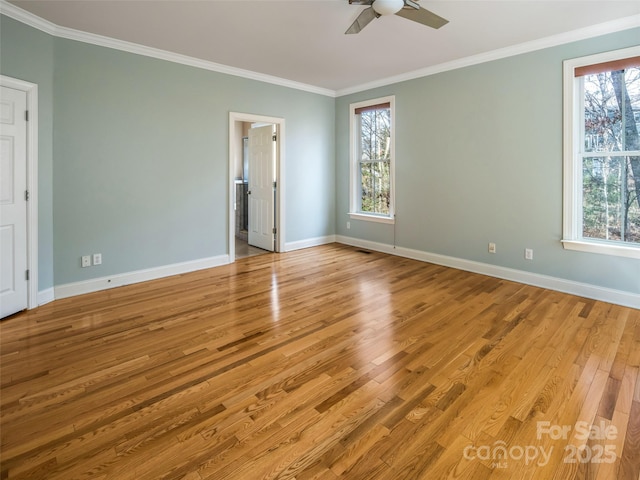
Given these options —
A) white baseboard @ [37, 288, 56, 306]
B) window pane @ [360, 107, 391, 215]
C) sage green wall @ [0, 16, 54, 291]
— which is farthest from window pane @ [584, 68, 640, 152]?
white baseboard @ [37, 288, 56, 306]

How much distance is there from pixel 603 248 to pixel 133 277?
16.9 feet

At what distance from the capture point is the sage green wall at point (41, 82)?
3035mm

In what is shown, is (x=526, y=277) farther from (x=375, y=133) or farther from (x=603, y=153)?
(x=375, y=133)

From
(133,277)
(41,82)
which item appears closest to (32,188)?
(41,82)

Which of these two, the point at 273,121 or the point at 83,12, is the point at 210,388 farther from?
the point at 273,121

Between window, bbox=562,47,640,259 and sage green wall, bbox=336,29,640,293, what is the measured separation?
4.0 inches

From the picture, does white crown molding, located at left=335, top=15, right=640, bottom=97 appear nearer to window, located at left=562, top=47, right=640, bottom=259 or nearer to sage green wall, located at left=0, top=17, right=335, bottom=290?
window, located at left=562, top=47, right=640, bottom=259

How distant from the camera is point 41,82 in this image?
3.31 metres

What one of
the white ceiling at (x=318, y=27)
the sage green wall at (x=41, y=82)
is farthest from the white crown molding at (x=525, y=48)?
the sage green wall at (x=41, y=82)

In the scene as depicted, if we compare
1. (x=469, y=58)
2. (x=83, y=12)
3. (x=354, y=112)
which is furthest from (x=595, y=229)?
(x=83, y=12)

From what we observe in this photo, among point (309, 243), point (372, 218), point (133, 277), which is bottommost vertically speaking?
point (133, 277)

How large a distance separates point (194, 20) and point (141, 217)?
7.28ft

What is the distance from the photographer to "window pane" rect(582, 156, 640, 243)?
11.5 ft

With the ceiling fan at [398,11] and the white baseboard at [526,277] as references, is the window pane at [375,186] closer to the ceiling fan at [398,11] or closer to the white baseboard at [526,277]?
the white baseboard at [526,277]
